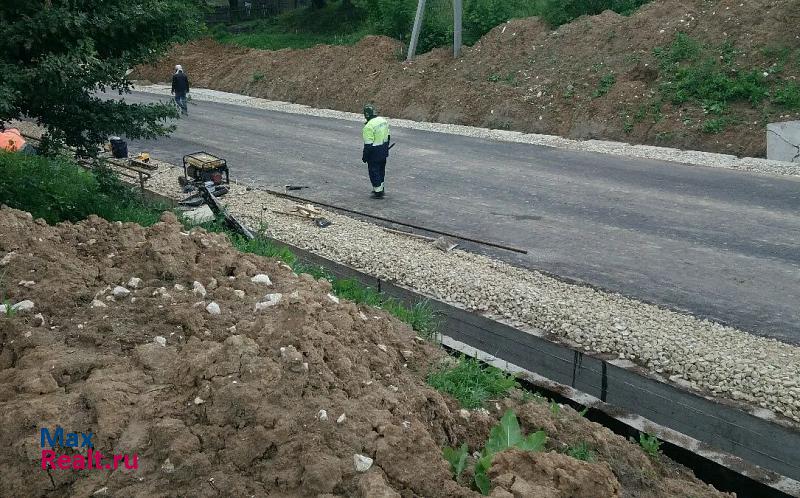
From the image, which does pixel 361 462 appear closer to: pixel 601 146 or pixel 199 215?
pixel 199 215

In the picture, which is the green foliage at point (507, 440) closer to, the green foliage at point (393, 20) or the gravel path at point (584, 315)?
the gravel path at point (584, 315)

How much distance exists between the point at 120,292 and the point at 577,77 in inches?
666

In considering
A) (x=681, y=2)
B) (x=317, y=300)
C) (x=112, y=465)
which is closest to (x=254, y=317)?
(x=317, y=300)

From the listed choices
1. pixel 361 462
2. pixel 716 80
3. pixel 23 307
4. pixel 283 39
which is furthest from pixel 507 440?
pixel 283 39

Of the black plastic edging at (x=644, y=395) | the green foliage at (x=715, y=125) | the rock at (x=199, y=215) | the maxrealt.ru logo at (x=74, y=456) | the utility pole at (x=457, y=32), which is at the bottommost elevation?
the black plastic edging at (x=644, y=395)

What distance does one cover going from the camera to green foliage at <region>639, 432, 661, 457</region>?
17.6 feet

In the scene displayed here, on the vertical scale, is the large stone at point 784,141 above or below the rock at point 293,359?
above

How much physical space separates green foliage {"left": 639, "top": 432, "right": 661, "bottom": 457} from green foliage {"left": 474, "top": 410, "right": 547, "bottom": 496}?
95cm

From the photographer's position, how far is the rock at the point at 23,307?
19.3 ft

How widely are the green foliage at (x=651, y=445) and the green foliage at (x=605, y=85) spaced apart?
1546 centimetres

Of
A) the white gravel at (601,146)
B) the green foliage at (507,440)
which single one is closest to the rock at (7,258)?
the green foliage at (507,440)

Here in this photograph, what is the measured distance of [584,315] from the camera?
8.16 metres

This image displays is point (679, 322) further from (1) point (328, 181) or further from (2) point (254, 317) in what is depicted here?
(1) point (328, 181)

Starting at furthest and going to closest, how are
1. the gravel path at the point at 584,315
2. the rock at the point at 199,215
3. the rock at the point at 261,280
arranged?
1. the rock at the point at 199,215
2. the rock at the point at 261,280
3. the gravel path at the point at 584,315
